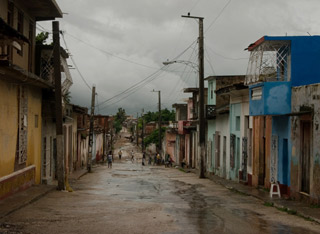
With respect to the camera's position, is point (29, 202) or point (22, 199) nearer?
point (29, 202)

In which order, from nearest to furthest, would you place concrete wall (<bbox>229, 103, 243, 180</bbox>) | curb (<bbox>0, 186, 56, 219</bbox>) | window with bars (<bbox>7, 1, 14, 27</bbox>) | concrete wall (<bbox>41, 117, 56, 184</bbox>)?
curb (<bbox>0, 186, 56, 219</bbox>) → window with bars (<bbox>7, 1, 14, 27</bbox>) → concrete wall (<bbox>41, 117, 56, 184</bbox>) → concrete wall (<bbox>229, 103, 243, 180</bbox>)

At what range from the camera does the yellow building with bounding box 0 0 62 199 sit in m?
14.9

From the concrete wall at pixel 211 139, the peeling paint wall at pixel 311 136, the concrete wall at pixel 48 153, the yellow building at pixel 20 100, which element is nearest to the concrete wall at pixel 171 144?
the concrete wall at pixel 211 139

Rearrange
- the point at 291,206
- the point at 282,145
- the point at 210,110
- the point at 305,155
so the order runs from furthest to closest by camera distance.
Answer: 1. the point at 210,110
2. the point at 282,145
3. the point at 305,155
4. the point at 291,206

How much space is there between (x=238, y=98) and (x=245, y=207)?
1229 centimetres

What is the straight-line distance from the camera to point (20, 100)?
57.0ft

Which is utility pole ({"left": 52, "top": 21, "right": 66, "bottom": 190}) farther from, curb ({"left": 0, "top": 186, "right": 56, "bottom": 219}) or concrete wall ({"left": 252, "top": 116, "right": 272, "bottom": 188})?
concrete wall ({"left": 252, "top": 116, "right": 272, "bottom": 188})

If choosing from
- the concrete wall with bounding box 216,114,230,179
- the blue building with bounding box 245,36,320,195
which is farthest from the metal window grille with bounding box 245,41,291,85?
the concrete wall with bounding box 216,114,230,179

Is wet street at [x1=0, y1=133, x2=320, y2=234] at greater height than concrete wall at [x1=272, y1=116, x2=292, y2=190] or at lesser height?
lesser

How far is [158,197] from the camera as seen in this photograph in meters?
18.2

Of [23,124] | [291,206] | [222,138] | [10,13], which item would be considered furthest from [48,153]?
[291,206]

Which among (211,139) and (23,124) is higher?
(23,124)

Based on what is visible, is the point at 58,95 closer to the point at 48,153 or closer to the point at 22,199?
the point at 22,199

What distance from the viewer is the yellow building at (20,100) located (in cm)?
1494
